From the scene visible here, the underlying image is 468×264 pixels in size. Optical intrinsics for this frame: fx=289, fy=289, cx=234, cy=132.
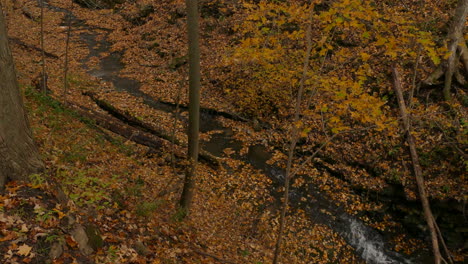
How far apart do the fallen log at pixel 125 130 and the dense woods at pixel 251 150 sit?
0.20 ft

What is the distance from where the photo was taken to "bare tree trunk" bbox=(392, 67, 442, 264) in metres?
6.17

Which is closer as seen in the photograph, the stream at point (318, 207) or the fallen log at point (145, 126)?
the stream at point (318, 207)

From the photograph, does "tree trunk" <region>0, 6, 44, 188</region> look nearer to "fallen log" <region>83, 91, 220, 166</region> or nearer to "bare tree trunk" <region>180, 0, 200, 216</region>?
"bare tree trunk" <region>180, 0, 200, 216</region>

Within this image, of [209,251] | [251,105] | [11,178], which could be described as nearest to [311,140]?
[251,105]

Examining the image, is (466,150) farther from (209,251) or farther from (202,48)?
(202,48)

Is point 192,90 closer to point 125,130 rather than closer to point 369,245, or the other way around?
point 125,130

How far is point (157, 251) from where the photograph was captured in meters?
5.29

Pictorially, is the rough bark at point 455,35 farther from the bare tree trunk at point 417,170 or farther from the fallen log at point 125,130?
the fallen log at point 125,130

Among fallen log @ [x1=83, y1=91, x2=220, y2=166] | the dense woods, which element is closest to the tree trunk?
the dense woods

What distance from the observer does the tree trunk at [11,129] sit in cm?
384

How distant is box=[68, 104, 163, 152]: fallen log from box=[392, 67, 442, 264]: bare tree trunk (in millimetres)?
8311

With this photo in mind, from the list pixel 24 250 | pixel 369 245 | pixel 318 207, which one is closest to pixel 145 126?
Result: pixel 318 207

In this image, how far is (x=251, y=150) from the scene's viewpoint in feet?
40.7

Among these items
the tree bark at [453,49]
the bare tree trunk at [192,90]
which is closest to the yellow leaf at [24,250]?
the bare tree trunk at [192,90]
